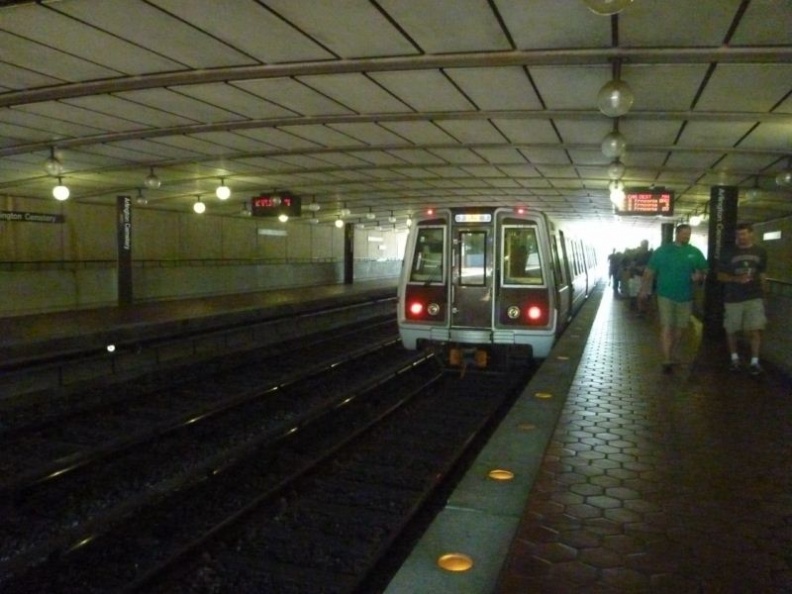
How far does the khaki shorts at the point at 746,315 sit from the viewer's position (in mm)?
7656

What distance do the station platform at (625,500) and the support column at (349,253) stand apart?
23356 millimetres

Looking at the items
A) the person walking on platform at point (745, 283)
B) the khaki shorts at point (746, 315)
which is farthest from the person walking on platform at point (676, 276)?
the khaki shorts at point (746, 315)

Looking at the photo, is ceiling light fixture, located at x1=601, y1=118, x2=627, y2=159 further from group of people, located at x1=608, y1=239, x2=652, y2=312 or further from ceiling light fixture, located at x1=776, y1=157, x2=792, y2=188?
group of people, located at x1=608, y1=239, x2=652, y2=312

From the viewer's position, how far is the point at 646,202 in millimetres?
14977

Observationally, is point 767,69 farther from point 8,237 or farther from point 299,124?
point 8,237

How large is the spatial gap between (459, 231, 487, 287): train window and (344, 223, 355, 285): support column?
20.8 metres

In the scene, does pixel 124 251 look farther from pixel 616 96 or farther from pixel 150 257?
pixel 616 96

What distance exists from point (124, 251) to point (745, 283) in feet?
48.7

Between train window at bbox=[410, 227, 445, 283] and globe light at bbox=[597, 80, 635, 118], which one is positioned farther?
train window at bbox=[410, 227, 445, 283]

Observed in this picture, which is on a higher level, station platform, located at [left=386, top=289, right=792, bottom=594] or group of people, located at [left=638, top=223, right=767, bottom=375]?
group of people, located at [left=638, top=223, right=767, bottom=375]

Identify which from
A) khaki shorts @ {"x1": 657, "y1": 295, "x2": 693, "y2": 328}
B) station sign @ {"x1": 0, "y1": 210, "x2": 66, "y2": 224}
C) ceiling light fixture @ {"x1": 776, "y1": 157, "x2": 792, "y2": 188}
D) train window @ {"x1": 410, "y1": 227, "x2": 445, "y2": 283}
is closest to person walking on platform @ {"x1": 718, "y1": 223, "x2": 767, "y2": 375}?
khaki shorts @ {"x1": 657, "y1": 295, "x2": 693, "y2": 328}

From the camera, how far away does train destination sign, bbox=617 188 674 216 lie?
14.9 metres

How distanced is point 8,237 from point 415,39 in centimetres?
1356

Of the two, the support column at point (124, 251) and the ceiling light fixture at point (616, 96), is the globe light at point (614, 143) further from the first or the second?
the support column at point (124, 251)
